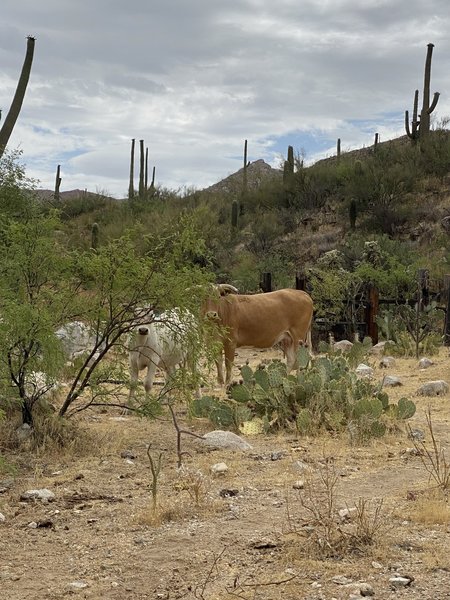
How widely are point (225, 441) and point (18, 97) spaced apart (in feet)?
43.9

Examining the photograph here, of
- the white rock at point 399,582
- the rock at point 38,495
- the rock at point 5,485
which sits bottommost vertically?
the rock at point 5,485

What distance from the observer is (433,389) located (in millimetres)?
9273

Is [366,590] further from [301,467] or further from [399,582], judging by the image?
[301,467]

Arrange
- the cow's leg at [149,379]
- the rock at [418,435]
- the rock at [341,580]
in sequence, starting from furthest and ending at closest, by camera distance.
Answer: the cow's leg at [149,379] → the rock at [418,435] → the rock at [341,580]

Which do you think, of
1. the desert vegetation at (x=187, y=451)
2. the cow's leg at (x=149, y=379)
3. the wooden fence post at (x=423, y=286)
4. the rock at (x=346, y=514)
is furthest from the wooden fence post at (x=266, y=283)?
the rock at (x=346, y=514)

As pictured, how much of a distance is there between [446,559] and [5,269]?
14.1 ft

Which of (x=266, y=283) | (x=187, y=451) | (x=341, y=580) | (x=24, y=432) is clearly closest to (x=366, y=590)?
(x=341, y=580)

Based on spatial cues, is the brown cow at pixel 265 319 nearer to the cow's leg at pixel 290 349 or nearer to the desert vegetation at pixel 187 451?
the cow's leg at pixel 290 349

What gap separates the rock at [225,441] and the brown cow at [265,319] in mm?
3480

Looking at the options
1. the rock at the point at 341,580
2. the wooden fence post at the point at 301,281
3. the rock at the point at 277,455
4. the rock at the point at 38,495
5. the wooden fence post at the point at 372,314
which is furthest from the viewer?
the wooden fence post at the point at 301,281

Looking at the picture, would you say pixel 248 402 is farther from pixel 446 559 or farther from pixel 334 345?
pixel 334 345

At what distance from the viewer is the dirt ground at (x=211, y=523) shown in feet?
12.3

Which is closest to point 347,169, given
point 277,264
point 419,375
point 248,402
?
point 277,264

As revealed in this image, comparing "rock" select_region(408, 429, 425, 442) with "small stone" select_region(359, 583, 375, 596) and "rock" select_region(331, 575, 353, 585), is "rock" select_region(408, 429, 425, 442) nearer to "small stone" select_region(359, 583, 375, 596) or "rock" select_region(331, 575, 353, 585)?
"rock" select_region(331, 575, 353, 585)
